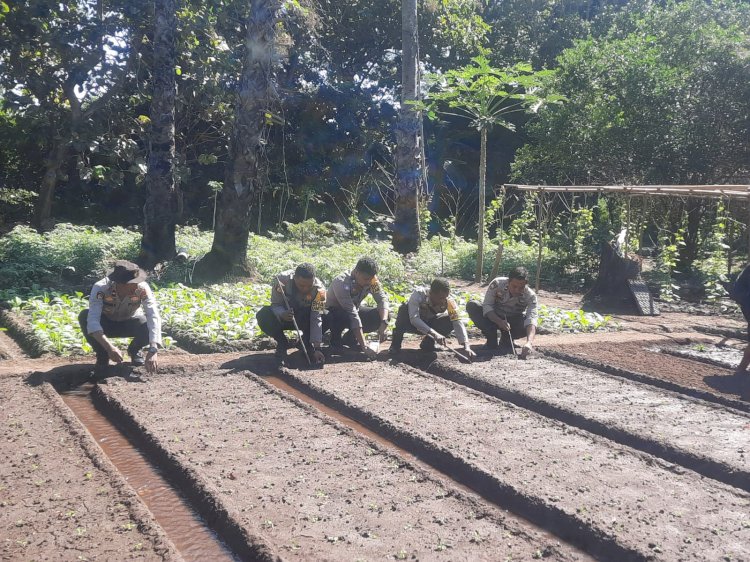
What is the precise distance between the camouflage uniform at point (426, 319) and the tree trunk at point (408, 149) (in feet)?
24.0

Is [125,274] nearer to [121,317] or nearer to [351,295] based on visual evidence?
[121,317]

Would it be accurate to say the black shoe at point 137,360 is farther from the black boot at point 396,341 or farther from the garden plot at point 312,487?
the black boot at point 396,341

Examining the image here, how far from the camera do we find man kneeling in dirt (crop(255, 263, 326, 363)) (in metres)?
7.50

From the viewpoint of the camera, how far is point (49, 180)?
15836mm

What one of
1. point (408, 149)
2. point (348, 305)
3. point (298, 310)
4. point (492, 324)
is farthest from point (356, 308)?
point (408, 149)

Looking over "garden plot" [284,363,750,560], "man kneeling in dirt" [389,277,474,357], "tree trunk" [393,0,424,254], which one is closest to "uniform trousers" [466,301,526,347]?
"man kneeling in dirt" [389,277,474,357]

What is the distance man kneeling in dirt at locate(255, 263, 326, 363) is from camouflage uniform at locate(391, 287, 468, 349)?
0.87m

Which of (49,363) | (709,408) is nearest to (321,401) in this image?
(49,363)

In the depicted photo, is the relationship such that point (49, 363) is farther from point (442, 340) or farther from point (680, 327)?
point (680, 327)

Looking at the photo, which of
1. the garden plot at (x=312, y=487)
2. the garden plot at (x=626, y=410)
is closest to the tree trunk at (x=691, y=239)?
the garden plot at (x=626, y=410)

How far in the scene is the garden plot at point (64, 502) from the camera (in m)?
3.69

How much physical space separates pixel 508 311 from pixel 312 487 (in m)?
4.40

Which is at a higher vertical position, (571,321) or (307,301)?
(307,301)

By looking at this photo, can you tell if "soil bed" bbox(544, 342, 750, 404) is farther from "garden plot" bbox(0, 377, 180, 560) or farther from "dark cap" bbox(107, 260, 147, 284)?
"garden plot" bbox(0, 377, 180, 560)
